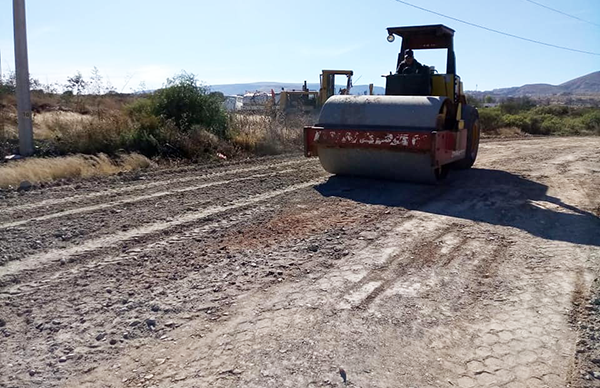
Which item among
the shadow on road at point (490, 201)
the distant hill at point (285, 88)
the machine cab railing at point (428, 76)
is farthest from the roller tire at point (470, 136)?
the distant hill at point (285, 88)

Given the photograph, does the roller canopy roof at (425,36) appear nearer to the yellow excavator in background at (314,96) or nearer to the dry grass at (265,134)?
the dry grass at (265,134)

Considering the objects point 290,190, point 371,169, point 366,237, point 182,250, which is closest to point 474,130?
point 371,169

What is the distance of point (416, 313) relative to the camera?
4.42m

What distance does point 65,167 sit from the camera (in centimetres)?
1052

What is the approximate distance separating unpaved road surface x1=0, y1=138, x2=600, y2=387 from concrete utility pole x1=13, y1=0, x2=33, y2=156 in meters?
3.85

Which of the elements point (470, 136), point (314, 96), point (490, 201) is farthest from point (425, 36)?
point (314, 96)

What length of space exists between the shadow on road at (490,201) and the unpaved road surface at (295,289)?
5 cm

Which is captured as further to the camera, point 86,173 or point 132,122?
point 132,122

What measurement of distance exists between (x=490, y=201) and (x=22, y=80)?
9.90 meters

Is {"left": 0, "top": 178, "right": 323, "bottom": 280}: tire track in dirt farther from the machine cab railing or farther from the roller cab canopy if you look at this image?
the roller cab canopy

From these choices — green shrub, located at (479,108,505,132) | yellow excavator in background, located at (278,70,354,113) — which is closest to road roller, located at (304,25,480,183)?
yellow excavator in background, located at (278,70,354,113)

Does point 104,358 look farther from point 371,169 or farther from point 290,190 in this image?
point 371,169

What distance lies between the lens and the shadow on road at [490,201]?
6984 mm

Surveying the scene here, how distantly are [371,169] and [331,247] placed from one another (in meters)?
3.59
